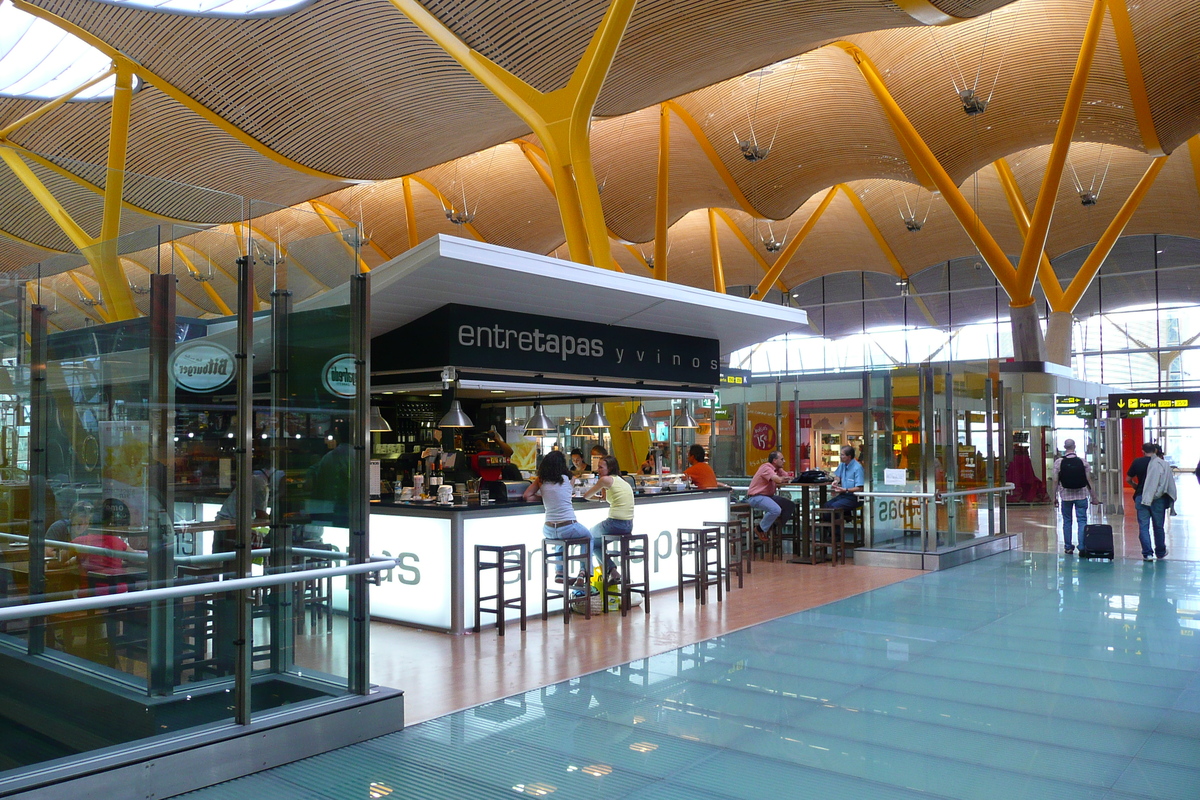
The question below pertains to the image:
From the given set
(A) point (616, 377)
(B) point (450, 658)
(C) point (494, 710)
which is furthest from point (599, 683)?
(A) point (616, 377)

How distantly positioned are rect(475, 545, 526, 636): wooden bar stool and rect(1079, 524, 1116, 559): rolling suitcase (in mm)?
8197

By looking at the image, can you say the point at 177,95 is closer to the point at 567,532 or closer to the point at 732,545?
the point at 567,532

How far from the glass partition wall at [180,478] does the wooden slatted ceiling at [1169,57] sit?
1381cm

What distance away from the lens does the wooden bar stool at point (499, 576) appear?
7145mm

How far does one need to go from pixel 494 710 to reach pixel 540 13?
9.28 m

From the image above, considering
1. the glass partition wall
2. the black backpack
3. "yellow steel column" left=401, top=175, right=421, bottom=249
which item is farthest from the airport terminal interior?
"yellow steel column" left=401, top=175, right=421, bottom=249

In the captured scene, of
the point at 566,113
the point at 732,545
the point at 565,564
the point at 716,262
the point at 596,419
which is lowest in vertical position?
the point at 732,545

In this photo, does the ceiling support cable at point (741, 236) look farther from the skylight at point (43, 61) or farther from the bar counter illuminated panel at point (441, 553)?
the bar counter illuminated panel at point (441, 553)

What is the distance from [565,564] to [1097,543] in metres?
7.90

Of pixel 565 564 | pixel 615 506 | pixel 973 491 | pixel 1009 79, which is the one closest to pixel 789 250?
pixel 1009 79

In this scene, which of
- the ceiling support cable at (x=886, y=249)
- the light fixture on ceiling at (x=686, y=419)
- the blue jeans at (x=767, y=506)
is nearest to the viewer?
the blue jeans at (x=767, y=506)

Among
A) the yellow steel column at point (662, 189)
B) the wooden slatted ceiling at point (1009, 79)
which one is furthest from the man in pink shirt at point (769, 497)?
the wooden slatted ceiling at point (1009, 79)

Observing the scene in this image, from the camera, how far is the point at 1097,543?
11.6 metres

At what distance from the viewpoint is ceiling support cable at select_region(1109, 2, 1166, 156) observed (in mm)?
13453
